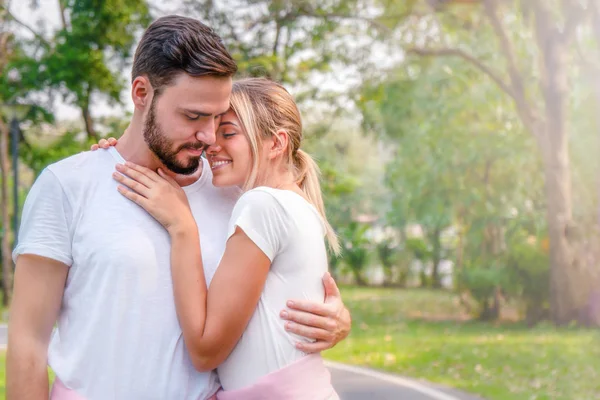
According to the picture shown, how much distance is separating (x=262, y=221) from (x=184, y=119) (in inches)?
14.8

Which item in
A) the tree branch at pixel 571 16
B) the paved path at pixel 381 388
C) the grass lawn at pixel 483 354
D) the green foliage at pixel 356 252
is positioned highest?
the tree branch at pixel 571 16

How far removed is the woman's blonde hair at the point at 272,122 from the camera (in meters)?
2.75

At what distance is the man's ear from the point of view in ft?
8.12

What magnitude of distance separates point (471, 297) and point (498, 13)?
21.0 feet

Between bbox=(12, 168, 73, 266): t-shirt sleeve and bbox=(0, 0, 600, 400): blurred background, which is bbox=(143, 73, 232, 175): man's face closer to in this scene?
bbox=(12, 168, 73, 266): t-shirt sleeve

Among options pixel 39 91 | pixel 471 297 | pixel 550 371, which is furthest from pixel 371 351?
pixel 39 91

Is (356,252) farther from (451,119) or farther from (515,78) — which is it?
(515,78)

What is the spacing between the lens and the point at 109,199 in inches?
95.8

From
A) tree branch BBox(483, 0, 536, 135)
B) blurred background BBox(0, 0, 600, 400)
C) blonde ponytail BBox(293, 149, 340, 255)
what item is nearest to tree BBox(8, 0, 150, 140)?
blurred background BBox(0, 0, 600, 400)

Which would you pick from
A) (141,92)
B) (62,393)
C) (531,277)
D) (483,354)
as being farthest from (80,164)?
(531,277)

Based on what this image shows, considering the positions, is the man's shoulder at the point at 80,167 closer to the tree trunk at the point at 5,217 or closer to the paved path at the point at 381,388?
the paved path at the point at 381,388

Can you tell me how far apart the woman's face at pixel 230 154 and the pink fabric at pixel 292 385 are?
1.98 feet

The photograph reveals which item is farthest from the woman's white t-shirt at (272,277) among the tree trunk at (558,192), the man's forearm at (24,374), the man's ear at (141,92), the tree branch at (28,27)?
the tree branch at (28,27)

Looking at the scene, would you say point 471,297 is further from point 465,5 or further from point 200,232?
point 200,232
